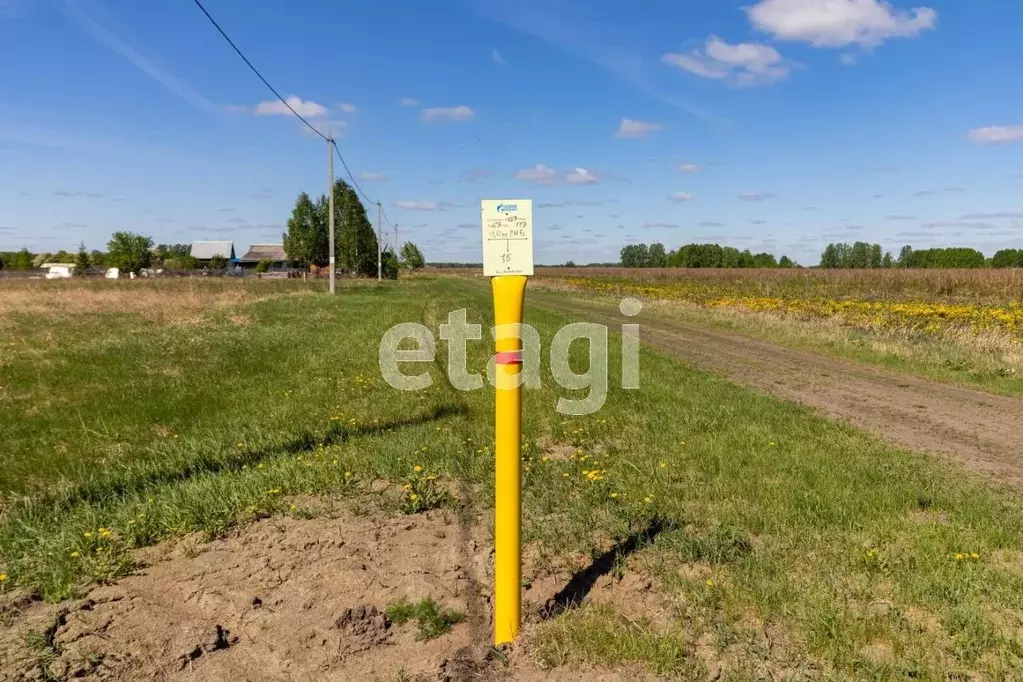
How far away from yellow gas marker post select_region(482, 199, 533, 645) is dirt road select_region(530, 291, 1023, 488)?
4907mm

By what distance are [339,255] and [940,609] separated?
7864 cm

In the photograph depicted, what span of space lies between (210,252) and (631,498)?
11388cm

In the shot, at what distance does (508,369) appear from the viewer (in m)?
3.25

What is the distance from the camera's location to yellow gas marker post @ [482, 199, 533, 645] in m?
3.25

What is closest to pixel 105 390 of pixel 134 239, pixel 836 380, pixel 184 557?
pixel 184 557

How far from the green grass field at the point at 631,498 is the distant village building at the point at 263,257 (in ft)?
329

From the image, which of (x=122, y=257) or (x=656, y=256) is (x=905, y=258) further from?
(x=122, y=257)

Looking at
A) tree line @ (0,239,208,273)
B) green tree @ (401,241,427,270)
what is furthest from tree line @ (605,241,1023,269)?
tree line @ (0,239,208,273)

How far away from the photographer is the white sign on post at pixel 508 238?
3246 millimetres

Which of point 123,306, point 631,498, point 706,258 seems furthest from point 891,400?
point 706,258

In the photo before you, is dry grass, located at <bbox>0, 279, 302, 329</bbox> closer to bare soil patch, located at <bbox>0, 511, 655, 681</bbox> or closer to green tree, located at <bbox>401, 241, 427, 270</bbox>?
bare soil patch, located at <bbox>0, 511, 655, 681</bbox>

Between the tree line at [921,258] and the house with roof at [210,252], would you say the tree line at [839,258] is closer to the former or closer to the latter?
the tree line at [921,258]

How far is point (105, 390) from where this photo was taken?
32.5 ft

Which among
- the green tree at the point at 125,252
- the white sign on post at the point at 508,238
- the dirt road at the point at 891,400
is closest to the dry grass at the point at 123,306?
the dirt road at the point at 891,400
